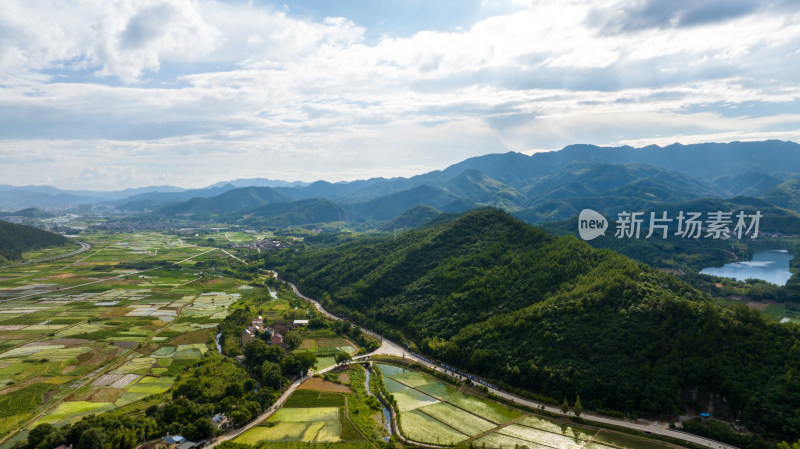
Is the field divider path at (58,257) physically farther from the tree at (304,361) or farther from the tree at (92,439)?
the tree at (92,439)

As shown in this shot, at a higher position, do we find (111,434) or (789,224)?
(789,224)

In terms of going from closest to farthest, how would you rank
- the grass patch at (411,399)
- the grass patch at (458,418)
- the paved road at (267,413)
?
the paved road at (267,413), the grass patch at (458,418), the grass patch at (411,399)

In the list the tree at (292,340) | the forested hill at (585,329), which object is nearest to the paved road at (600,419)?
the forested hill at (585,329)

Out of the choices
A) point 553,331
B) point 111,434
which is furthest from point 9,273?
point 553,331

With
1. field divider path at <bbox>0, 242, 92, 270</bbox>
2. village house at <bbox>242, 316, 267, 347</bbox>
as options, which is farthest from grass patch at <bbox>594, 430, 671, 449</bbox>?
field divider path at <bbox>0, 242, 92, 270</bbox>

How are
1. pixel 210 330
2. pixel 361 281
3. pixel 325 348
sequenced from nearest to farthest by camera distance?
1. pixel 325 348
2. pixel 210 330
3. pixel 361 281

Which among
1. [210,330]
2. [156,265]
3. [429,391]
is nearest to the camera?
[429,391]

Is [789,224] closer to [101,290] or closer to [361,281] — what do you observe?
[361,281]
